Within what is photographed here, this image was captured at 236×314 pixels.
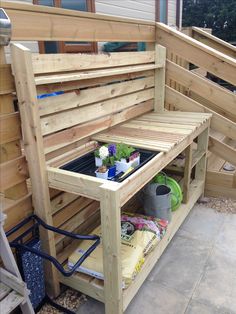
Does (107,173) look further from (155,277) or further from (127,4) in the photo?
(127,4)

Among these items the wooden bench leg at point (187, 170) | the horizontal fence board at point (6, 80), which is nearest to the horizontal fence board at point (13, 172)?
the horizontal fence board at point (6, 80)

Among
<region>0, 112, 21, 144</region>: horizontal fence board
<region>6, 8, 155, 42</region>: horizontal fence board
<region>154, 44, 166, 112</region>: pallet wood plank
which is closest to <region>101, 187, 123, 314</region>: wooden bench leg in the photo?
<region>0, 112, 21, 144</region>: horizontal fence board

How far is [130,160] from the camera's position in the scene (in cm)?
201

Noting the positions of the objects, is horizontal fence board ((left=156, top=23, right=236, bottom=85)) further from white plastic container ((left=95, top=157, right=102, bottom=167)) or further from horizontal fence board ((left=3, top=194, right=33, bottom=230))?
horizontal fence board ((left=3, top=194, right=33, bottom=230))

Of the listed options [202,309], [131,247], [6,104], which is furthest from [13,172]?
[202,309]

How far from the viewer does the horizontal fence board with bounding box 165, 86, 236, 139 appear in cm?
333

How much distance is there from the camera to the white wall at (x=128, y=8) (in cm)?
478

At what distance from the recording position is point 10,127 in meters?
1.75

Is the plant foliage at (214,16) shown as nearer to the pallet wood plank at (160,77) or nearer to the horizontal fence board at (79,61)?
the pallet wood plank at (160,77)

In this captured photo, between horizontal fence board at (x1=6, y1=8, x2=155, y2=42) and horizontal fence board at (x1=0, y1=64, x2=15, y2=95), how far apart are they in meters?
0.19

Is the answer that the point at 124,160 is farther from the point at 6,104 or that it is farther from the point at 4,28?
the point at 4,28

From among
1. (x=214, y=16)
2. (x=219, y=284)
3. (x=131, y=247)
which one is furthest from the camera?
(x=214, y=16)

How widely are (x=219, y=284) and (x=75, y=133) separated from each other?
1.62 meters

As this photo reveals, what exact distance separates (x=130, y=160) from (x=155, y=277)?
1062 mm
